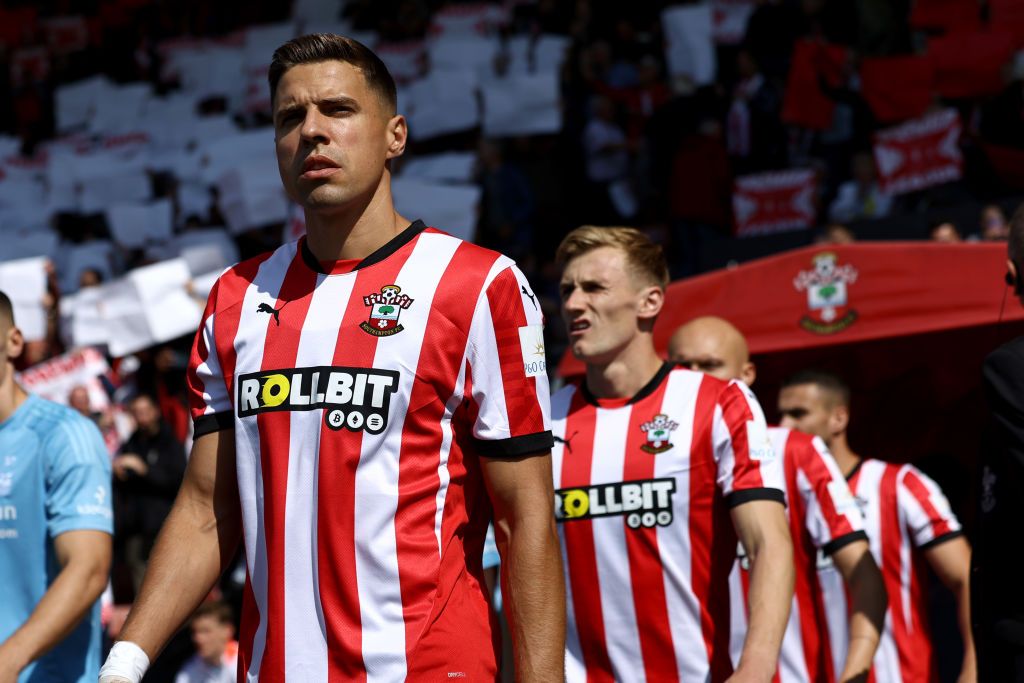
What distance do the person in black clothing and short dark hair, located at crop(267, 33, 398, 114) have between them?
6.30m

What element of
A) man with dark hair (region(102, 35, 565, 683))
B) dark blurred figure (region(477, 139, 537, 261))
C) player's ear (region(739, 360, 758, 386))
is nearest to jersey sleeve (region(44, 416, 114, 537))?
man with dark hair (region(102, 35, 565, 683))

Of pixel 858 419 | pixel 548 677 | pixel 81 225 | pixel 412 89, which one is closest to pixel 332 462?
pixel 548 677

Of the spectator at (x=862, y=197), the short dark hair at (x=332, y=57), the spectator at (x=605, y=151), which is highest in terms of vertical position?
the spectator at (x=605, y=151)

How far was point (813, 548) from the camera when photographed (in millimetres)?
5301

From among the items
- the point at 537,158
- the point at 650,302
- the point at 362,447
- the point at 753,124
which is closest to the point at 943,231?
the point at 650,302

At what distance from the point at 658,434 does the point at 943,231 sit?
4.30 m

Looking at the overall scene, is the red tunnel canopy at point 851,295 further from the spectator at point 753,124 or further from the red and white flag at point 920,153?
the spectator at point 753,124

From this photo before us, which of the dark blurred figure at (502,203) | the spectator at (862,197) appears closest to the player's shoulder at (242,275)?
the spectator at (862,197)

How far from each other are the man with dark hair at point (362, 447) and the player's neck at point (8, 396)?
1573mm

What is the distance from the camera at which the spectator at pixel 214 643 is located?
723cm

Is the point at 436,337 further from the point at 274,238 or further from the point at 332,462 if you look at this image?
the point at 274,238

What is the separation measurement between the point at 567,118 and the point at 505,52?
1.14 m

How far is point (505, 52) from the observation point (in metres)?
14.1

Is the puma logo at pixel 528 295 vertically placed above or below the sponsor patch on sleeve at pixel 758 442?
above
